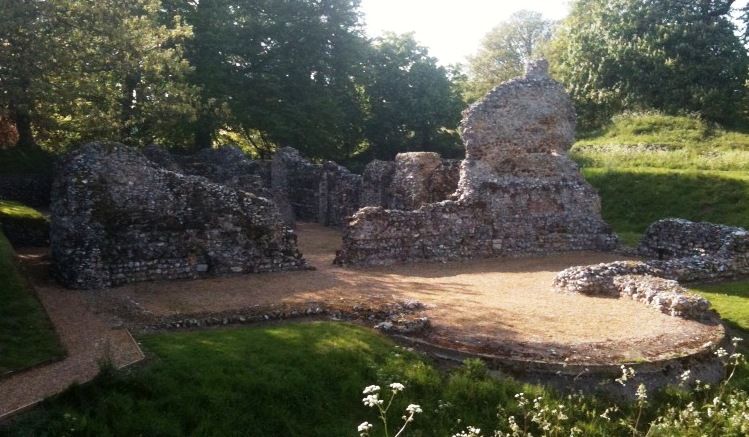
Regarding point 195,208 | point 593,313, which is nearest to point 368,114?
point 195,208

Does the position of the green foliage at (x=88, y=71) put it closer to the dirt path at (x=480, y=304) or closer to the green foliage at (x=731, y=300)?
the dirt path at (x=480, y=304)

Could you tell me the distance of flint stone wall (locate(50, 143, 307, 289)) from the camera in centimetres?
1456

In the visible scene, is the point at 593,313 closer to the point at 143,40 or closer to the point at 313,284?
the point at 313,284

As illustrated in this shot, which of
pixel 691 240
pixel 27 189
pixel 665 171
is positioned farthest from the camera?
pixel 665 171

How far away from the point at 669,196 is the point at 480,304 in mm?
17976

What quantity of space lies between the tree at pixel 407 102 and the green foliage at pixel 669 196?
1213 centimetres

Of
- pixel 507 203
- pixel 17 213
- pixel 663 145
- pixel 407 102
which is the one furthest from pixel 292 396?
pixel 407 102

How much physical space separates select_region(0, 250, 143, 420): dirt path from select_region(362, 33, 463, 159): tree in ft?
95.6

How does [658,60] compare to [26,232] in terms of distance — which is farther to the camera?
[658,60]

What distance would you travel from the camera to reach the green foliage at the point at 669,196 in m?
26.5

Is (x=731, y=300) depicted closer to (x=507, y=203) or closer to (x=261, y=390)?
(x=507, y=203)

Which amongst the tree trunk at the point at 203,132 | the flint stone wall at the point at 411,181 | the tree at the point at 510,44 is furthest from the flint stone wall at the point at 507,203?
the tree at the point at 510,44

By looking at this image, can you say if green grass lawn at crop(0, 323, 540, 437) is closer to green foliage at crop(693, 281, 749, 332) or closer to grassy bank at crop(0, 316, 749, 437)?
grassy bank at crop(0, 316, 749, 437)

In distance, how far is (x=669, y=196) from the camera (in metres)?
28.6
